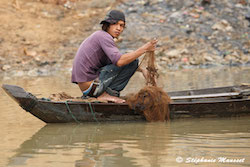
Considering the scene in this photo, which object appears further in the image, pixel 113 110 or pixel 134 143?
pixel 113 110

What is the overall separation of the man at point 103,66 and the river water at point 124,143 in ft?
1.52

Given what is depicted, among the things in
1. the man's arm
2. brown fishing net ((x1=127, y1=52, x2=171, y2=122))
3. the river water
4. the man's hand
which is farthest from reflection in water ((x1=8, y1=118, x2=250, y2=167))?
the man's hand

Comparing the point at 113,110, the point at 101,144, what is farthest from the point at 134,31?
the point at 101,144

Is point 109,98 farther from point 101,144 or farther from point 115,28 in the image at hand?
point 101,144

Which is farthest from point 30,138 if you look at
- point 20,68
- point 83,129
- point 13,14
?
point 13,14

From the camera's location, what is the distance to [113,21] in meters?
5.29

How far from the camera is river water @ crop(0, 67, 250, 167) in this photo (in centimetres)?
372

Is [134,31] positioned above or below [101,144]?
below

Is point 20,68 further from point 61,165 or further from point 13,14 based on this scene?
point 61,165

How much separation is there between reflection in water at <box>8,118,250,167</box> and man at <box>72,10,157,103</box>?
471 mm

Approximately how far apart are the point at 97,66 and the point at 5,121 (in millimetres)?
1565

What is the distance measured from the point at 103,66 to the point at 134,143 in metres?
1.51

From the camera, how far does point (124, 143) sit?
4387 mm

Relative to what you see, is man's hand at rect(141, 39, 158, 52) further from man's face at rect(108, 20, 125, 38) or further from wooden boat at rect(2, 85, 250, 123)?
wooden boat at rect(2, 85, 250, 123)
